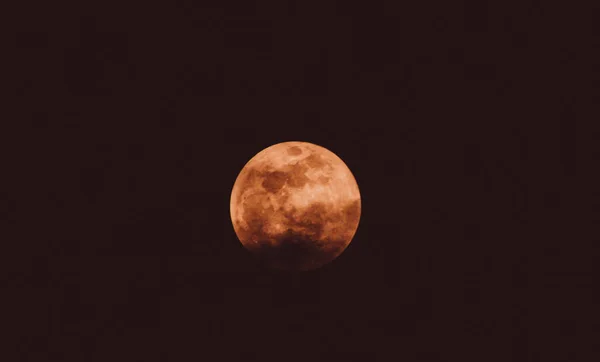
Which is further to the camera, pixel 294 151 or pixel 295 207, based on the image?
pixel 294 151

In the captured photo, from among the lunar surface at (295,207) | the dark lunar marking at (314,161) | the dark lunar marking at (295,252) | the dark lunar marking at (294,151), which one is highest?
the dark lunar marking at (294,151)

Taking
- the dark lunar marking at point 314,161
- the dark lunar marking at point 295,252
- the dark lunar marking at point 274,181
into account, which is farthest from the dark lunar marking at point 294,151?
the dark lunar marking at point 295,252

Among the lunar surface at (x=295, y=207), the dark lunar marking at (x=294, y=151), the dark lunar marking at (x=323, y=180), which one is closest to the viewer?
the lunar surface at (x=295, y=207)

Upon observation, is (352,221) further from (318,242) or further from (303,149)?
(303,149)

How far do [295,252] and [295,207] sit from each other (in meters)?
0.52

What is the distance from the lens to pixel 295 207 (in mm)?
4035

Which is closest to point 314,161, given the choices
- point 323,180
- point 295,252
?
point 323,180

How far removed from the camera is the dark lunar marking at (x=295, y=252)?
161 inches

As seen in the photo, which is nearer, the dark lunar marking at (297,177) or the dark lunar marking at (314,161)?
the dark lunar marking at (297,177)

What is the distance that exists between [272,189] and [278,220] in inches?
13.5

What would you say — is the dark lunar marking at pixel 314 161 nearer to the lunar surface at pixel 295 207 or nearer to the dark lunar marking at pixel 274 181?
the lunar surface at pixel 295 207

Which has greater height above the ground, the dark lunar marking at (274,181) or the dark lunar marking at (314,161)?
the dark lunar marking at (314,161)

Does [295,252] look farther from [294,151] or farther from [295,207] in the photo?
[294,151]

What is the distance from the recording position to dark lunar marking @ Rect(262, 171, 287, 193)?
13.6 feet
